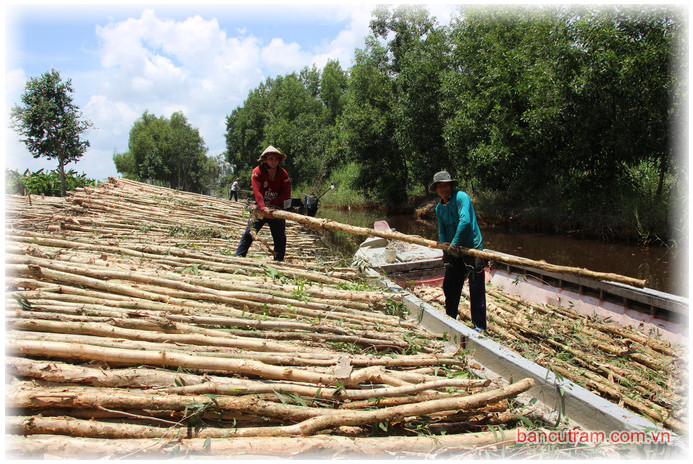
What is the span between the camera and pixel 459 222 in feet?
12.7

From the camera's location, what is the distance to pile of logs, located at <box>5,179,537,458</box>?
1635 millimetres

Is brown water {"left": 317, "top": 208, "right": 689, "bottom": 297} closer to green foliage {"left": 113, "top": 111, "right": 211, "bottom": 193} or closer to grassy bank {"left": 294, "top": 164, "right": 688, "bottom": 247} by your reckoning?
grassy bank {"left": 294, "top": 164, "right": 688, "bottom": 247}

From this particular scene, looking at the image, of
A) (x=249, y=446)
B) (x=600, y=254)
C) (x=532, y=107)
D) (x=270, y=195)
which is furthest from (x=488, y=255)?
(x=532, y=107)

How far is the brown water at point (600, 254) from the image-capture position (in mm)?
8320

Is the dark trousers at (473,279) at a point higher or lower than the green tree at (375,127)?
lower

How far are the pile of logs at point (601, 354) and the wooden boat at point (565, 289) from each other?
20cm

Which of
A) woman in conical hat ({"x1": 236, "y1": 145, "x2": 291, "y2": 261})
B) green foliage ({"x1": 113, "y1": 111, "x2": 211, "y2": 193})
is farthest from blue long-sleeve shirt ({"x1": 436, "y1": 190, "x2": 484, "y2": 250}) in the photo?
green foliage ({"x1": 113, "y1": 111, "x2": 211, "y2": 193})

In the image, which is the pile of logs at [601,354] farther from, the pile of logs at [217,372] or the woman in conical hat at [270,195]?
the woman in conical hat at [270,195]

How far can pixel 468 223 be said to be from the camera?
382 centimetres

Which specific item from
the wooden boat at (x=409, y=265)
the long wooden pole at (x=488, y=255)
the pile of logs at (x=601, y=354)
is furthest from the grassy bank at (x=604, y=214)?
the long wooden pole at (x=488, y=255)

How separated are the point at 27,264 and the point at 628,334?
5.16 meters

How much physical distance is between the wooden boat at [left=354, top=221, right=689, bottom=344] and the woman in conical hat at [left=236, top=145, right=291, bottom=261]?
1098mm

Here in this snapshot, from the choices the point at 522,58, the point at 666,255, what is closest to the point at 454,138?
the point at 522,58

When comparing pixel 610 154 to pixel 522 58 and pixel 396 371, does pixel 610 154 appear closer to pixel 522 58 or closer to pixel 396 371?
pixel 522 58
